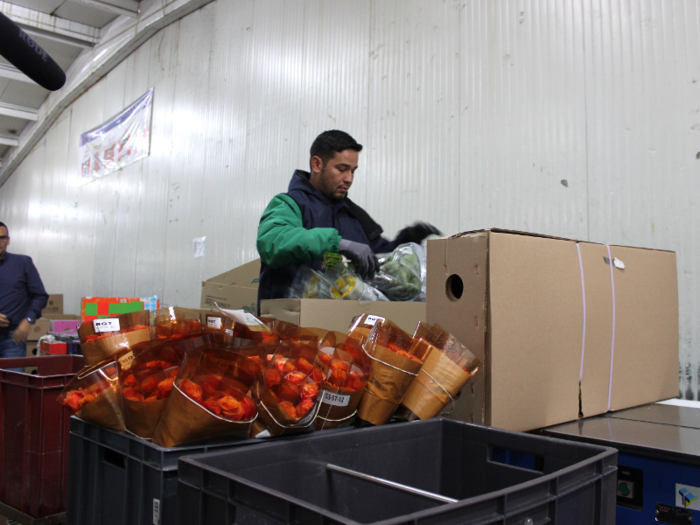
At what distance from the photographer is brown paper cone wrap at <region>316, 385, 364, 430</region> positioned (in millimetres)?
984

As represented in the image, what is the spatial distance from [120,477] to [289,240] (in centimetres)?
102

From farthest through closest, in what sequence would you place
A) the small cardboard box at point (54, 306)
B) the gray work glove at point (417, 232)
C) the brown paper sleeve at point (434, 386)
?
1. the small cardboard box at point (54, 306)
2. the gray work glove at point (417, 232)
3. the brown paper sleeve at point (434, 386)

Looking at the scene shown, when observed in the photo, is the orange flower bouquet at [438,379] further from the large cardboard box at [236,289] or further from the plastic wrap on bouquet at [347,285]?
the large cardboard box at [236,289]

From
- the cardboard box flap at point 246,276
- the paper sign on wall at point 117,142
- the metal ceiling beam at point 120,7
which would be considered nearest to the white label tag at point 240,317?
the cardboard box flap at point 246,276

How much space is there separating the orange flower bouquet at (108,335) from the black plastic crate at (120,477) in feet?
0.64

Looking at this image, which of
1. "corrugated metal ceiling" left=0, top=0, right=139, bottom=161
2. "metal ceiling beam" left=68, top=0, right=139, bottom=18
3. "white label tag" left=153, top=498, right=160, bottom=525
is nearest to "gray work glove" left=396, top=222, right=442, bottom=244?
"white label tag" left=153, top=498, right=160, bottom=525

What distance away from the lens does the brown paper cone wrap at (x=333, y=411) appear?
0.98 m

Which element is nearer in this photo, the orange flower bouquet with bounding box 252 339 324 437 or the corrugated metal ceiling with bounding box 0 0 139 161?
the orange flower bouquet with bounding box 252 339 324 437

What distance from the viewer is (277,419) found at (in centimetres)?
87

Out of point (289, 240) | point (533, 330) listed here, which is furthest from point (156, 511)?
point (289, 240)

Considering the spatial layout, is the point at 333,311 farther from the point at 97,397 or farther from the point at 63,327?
the point at 63,327

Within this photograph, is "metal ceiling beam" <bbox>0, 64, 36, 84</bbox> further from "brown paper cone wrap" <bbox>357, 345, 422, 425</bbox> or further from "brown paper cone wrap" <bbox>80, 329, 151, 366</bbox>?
"brown paper cone wrap" <bbox>357, 345, 422, 425</bbox>

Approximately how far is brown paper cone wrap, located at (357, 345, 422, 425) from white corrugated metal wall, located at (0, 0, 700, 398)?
1497 millimetres

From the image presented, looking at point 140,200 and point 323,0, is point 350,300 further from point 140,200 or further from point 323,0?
point 140,200
